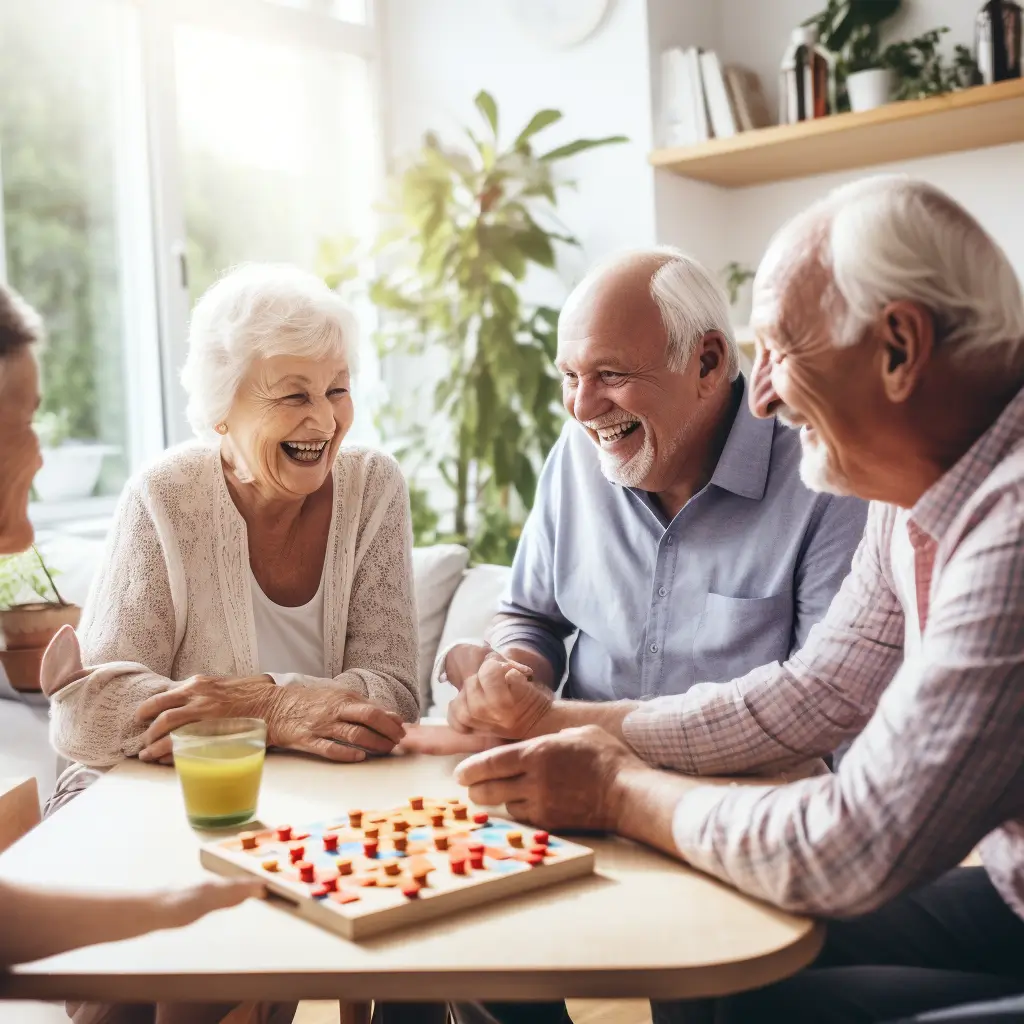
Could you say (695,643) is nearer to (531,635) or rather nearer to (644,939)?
(531,635)

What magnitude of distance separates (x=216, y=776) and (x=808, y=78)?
288cm

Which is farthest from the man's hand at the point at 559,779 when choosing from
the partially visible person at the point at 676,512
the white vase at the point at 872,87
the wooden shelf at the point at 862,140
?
the white vase at the point at 872,87

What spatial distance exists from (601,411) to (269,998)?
3.71 ft

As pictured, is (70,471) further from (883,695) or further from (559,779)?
(883,695)

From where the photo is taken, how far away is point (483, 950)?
92cm

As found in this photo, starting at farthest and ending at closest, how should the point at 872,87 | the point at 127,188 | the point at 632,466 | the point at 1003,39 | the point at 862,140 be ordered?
the point at 127,188 < the point at 862,140 < the point at 872,87 < the point at 1003,39 < the point at 632,466

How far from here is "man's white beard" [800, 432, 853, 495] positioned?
3.99 feet

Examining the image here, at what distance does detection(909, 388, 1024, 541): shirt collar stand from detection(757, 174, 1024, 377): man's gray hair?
53mm

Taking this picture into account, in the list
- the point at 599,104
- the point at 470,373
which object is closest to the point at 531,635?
the point at 470,373

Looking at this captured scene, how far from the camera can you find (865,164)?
3623mm

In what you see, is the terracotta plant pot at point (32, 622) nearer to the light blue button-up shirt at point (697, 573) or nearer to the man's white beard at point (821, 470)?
the light blue button-up shirt at point (697, 573)

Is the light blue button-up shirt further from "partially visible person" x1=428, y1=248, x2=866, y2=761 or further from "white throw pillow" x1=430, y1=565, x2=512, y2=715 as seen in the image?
"white throw pillow" x1=430, y1=565, x2=512, y2=715

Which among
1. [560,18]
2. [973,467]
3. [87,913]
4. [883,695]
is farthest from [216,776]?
[560,18]

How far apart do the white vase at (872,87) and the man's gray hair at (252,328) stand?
6.32 ft
